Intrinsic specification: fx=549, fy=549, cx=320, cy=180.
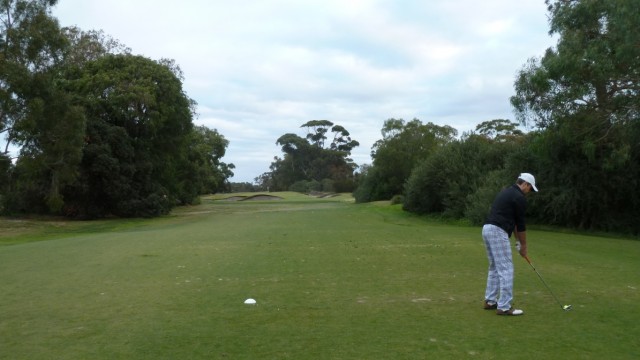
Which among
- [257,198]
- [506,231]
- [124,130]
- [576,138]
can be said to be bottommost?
[506,231]

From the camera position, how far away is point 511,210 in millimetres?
7750

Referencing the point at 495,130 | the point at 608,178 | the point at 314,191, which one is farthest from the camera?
the point at 314,191

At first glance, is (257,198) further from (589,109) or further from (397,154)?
(589,109)

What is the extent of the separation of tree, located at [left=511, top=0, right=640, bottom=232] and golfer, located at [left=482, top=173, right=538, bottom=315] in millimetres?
12840

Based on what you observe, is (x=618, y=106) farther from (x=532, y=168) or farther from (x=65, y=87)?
(x=65, y=87)

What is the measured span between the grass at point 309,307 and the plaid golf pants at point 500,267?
34cm

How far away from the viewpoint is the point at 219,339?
638 cm

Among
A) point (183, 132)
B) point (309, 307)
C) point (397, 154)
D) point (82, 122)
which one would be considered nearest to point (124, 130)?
point (183, 132)

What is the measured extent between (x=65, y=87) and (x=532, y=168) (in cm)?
3508

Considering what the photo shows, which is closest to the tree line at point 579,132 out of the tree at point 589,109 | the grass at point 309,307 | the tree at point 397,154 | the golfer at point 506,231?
the tree at point 589,109

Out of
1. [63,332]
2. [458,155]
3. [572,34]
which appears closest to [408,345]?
[63,332]

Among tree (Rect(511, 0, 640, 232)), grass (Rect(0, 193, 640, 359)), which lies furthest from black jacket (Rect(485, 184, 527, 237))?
tree (Rect(511, 0, 640, 232))

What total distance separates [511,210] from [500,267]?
0.82 meters

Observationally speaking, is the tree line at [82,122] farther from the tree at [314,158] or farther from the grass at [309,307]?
the tree at [314,158]
